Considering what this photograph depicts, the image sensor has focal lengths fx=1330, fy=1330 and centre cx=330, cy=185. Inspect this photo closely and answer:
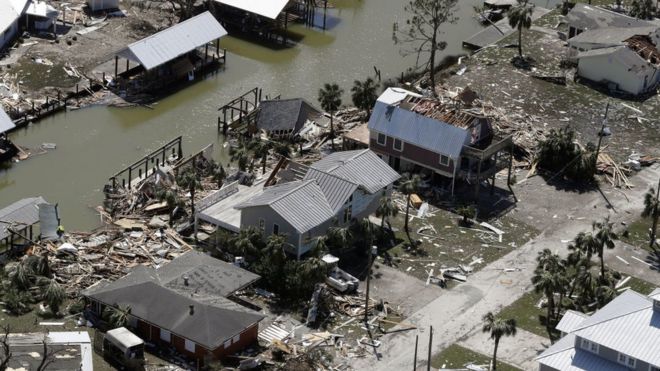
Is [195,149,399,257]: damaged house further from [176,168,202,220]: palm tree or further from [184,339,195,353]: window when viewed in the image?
[184,339,195,353]: window

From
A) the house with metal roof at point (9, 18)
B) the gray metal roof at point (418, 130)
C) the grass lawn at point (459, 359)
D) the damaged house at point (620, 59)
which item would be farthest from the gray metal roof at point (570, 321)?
the house with metal roof at point (9, 18)

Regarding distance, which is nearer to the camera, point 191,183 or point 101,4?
point 191,183

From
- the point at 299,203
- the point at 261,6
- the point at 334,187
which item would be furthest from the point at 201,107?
the point at 299,203

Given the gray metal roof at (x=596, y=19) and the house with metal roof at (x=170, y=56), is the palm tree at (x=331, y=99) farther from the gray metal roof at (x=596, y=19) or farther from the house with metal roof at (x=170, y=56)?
the gray metal roof at (x=596, y=19)

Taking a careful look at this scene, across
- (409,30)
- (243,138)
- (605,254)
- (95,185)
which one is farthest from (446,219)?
(409,30)

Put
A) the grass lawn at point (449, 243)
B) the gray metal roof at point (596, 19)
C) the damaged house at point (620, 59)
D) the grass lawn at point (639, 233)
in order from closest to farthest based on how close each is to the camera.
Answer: the grass lawn at point (449, 243) < the grass lawn at point (639, 233) < the damaged house at point (620, 59) < the gray metal roof at point (596, 19)

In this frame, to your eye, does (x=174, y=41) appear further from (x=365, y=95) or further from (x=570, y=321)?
(x=570, y=321)
